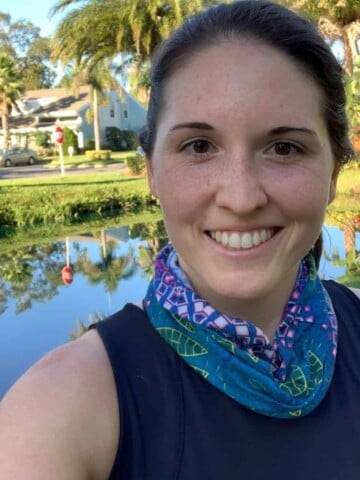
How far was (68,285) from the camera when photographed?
880cm

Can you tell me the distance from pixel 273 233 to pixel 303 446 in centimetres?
35

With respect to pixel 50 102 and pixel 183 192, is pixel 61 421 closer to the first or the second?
pixel 183 192

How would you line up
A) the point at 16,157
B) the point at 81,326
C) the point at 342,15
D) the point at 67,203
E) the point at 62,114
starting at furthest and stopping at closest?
the point at 62,114, the point at 16,157, the point at 342,15, the point at 67,203, the point at 81,326

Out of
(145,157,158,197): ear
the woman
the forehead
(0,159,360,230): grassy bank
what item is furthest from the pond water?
the forehead

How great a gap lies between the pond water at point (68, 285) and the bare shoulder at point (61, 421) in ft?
13.1

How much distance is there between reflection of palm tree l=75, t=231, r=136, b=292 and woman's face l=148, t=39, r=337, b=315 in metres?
7.12

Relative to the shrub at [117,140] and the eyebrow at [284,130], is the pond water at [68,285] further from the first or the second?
the shrub at [117,140]

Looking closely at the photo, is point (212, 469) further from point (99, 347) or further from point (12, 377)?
point (12, 377)

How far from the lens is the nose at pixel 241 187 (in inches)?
40.5

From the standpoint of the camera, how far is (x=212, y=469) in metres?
0.96

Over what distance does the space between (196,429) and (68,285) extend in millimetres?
7987

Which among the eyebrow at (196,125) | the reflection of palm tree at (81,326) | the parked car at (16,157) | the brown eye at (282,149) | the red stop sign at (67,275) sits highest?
the parked car at (16,157)

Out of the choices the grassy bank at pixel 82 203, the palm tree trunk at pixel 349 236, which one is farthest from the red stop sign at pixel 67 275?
the grassy bank at pixel 82 203

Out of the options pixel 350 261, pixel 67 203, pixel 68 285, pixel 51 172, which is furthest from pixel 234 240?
pixel 51 172
